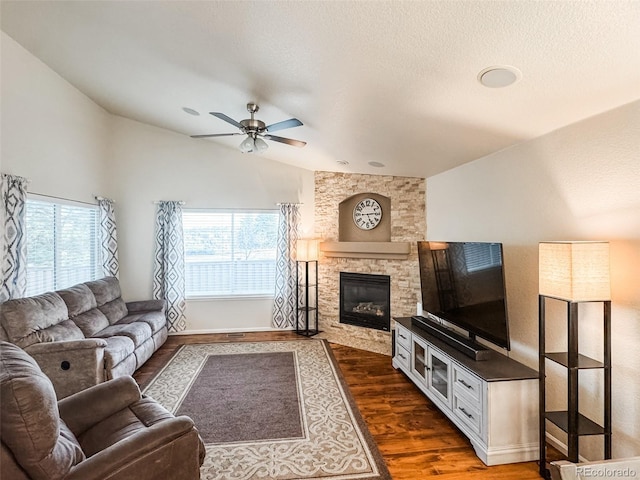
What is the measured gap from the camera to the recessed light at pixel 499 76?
174 centimetres

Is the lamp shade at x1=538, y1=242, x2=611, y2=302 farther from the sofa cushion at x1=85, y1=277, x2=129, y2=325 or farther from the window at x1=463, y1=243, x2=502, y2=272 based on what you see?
the sofa cushion at x1=85, y1=277, x2=129, y2=325

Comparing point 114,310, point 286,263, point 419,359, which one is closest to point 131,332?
point 114,310

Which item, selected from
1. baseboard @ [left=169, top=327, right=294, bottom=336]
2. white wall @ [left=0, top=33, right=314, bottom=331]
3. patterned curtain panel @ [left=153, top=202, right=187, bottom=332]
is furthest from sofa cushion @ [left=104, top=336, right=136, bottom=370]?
white wall @ [left=0, top=33, right=314, bottom=331]

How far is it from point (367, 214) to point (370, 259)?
30.0 inches

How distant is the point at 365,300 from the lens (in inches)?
185

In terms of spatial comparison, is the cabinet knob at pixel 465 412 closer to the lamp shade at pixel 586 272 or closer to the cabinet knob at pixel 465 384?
the cabinet knob at pixel 465 384

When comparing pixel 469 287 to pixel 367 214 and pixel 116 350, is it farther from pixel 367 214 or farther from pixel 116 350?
pixel 116 350

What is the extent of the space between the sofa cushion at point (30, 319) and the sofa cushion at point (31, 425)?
76.9 inches

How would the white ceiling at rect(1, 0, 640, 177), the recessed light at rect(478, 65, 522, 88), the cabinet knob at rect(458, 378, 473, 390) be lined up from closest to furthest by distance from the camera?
the white ceiling at rect(1, 0, 640, 177)
the recessed light at rect(478, 65, 522, 88)
the cabinet knob at rect(458, 378, 473, 390)

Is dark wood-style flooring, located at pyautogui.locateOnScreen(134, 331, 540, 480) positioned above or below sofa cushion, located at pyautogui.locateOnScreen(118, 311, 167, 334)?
below

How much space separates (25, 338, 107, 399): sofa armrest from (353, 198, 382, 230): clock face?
3.66 meters

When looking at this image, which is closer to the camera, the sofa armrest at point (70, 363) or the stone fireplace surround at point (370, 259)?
the sofa armrest at point (70, 363)

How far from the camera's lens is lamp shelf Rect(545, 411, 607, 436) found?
1809 mm

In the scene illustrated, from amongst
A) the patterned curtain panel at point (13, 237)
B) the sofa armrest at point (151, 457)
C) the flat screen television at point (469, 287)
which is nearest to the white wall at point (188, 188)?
the patterned curtain panel at point (13, 237)
